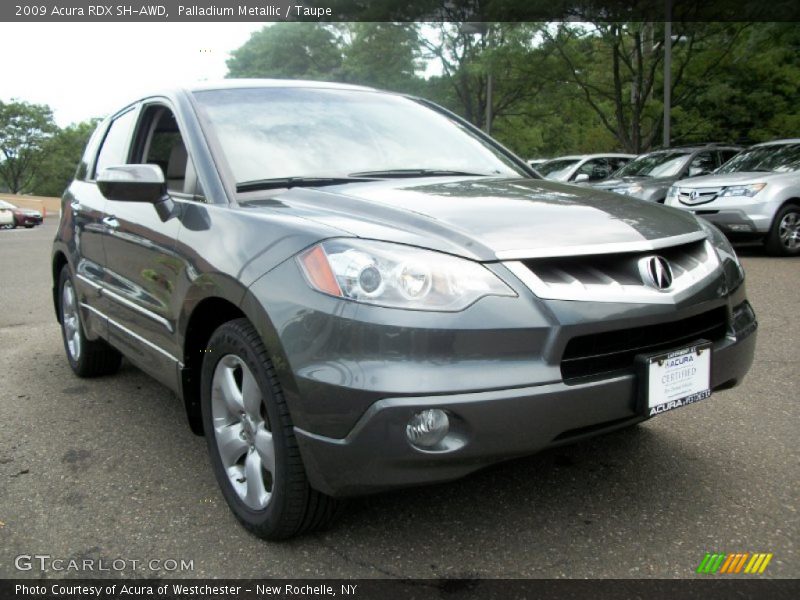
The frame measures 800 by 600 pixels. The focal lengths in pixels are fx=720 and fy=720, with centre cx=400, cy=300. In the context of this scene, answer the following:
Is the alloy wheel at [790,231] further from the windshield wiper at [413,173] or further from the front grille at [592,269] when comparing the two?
the front grille at [592,269]

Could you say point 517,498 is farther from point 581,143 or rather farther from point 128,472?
point 581,143

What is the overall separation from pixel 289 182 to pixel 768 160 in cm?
925

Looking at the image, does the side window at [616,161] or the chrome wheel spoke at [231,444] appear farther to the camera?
the side window at [616,161]

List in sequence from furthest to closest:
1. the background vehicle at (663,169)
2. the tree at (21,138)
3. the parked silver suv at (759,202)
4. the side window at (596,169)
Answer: the tree at (21,138), the side window at (596,169), the background vehicle at (663,169), the parked silver suv at (759,202)

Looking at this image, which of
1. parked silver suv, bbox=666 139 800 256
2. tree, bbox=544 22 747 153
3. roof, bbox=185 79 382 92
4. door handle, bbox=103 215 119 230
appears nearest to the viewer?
roof, bbox=185 79 382 92

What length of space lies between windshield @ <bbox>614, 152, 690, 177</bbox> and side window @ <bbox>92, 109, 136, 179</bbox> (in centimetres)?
988

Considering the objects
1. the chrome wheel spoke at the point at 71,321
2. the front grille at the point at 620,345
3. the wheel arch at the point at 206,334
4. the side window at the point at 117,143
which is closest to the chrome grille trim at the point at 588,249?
the front grille at the point at 620,345

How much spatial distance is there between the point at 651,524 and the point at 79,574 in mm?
1911

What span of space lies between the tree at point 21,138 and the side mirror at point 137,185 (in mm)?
56654

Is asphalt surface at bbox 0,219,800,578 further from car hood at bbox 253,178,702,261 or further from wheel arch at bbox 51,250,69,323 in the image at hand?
wheel arch at bbox 51,250,69,323

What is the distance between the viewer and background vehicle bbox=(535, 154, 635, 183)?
46.0 ft

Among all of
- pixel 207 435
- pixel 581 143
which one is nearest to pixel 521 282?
pixel 207 435

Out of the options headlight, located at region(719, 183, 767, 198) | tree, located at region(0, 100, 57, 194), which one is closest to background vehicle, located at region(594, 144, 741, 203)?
headlight, located at region(719, 183, 767, 198)

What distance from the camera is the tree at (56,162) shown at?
54625 mm
